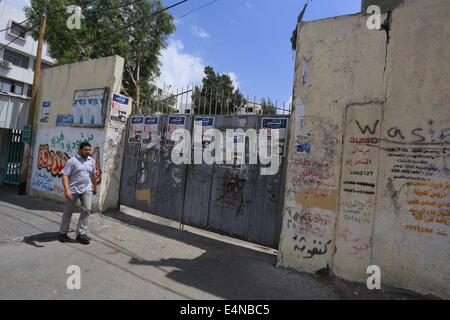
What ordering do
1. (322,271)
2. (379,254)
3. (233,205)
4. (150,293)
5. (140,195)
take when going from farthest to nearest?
(140,195), (233,205), (322,271), (379,254), (150,293)

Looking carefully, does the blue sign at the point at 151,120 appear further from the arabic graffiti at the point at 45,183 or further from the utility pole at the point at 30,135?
the utility pole at the point at 30,135

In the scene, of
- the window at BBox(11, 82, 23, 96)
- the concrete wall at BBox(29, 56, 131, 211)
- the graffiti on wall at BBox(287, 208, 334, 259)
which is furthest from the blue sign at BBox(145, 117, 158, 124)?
the window at BBox(11, 82, 23, 96)

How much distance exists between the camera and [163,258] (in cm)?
503

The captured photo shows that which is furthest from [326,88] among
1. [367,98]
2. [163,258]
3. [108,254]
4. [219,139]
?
Result: [108,254]

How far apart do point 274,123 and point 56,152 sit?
6.12 meters

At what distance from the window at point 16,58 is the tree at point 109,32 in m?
14.9

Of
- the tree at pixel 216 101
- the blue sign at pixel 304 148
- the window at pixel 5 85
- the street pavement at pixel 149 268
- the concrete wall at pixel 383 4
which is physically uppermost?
the window at pixel 5 85

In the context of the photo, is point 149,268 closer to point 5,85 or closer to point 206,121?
point 206,121

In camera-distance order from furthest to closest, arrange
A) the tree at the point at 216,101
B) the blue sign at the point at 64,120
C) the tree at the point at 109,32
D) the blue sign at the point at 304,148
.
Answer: the tree at the point at 109,32 → the blue sign at the point at 64,120 → the tree at the point at 216,101 → the blue sign at the point at 304,148

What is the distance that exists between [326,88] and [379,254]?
2286 millimetres

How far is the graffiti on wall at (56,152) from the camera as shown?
7.79 metres

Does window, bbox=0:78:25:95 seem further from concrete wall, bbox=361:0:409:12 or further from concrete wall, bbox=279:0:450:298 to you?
concrete wall, bbox=279:0:450:298

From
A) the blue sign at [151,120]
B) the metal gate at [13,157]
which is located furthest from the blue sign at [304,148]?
the metal gate at [13,157]
